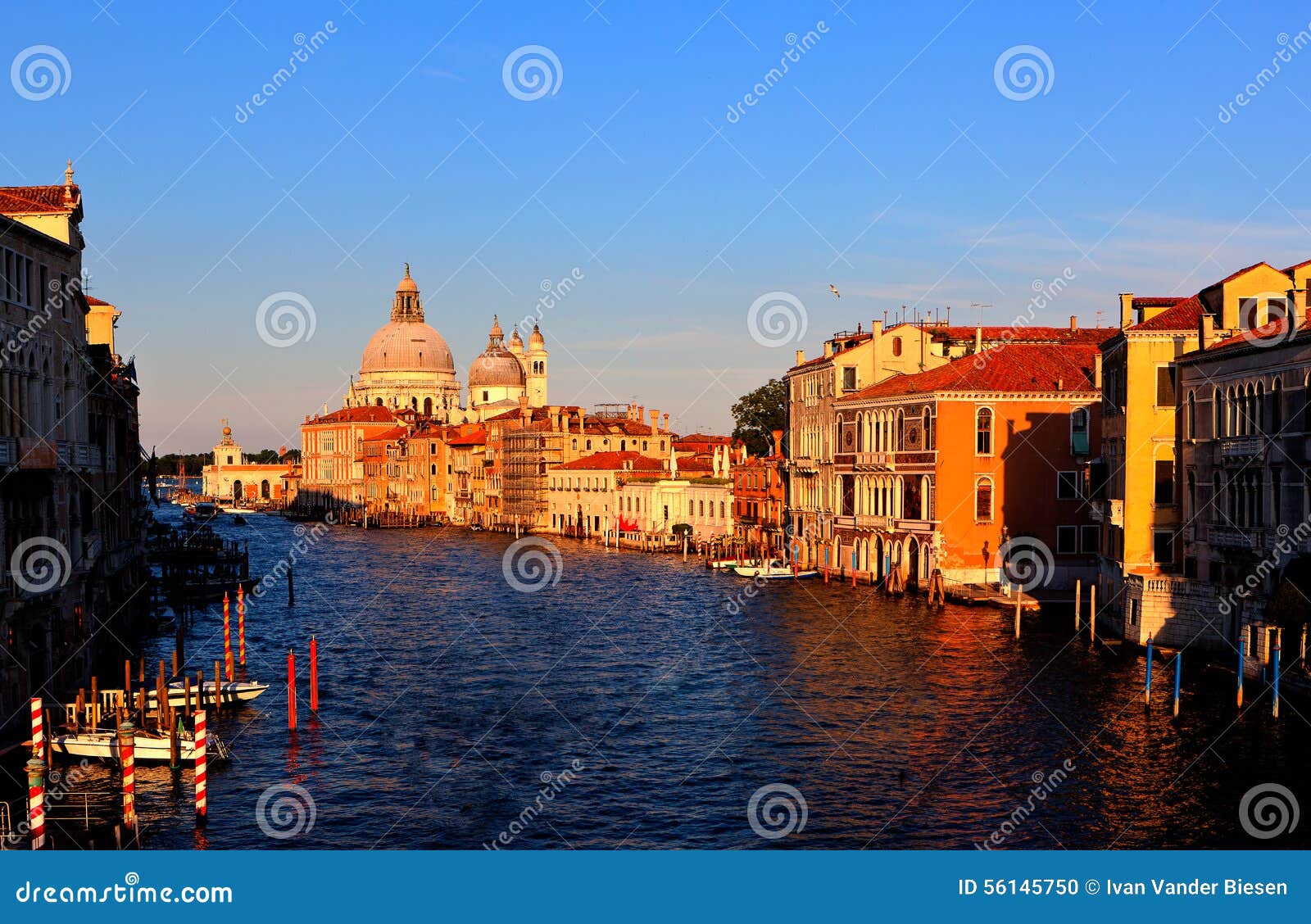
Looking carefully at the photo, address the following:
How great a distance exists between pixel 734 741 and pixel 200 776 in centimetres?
915

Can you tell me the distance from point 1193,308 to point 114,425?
1026 inches

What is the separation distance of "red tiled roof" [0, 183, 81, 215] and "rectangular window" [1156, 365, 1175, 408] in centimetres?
2185

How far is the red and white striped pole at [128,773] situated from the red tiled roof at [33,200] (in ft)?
32.7

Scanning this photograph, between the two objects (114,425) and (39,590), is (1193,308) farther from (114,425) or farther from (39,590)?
(114,425)

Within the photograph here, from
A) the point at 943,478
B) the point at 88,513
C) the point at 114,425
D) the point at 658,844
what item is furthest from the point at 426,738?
the point at 943,478

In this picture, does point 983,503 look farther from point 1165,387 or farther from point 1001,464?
point 1165,387

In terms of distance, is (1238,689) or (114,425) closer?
(1238,689)

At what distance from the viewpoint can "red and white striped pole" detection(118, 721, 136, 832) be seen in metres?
18.1

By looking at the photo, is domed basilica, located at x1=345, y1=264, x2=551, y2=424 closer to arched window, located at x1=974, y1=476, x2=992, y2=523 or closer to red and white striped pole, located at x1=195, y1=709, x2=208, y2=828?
arched window, located at x1=974, y1=476, x2=992, y2=523

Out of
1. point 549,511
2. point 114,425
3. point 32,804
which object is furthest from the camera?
point 549,511

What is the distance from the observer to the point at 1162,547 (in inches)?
1222

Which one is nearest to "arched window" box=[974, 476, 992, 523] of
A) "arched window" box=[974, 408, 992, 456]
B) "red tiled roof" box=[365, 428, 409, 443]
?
"arched window" box=[974, 408, 992, 456]

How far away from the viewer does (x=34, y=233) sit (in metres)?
22.4

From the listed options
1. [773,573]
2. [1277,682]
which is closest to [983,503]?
[773,573]
